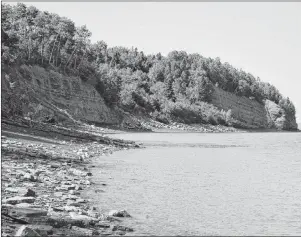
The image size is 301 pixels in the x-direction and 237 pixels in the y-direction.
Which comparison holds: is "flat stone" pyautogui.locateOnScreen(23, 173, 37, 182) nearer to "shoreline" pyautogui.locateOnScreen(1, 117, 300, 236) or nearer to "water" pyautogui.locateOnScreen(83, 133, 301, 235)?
"shoreline" pyautogui.locateOnScreen(1, 117, 300, 236)

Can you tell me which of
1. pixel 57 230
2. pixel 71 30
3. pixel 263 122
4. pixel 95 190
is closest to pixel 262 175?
pixel 95 190

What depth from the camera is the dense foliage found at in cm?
7206

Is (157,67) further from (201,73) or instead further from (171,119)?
(171,119)

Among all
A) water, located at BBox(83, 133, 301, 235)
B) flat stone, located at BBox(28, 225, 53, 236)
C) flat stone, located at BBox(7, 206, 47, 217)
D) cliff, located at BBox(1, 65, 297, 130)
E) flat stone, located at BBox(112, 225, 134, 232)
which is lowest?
water, located at BBox(83, 133, 301, 235)

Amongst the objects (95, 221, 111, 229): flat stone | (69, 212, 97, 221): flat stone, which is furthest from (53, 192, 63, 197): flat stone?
(95, 221, 111, 229): flat stone

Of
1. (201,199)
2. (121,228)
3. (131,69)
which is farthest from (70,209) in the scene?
(131,69)

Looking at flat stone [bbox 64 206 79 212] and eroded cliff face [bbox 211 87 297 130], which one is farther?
eroded cliff face [bbox 211 87 297 130]

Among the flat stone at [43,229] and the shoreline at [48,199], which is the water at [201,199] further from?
the flat stone at [43,229]

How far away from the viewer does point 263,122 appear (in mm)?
150375

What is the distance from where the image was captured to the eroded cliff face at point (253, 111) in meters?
140

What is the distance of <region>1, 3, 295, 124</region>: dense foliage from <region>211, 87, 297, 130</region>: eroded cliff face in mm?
3112

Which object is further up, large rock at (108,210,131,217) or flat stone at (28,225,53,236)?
flat stone at (28,225,53,236)

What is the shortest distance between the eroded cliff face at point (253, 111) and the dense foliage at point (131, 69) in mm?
3112

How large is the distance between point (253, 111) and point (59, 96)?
96080mm
